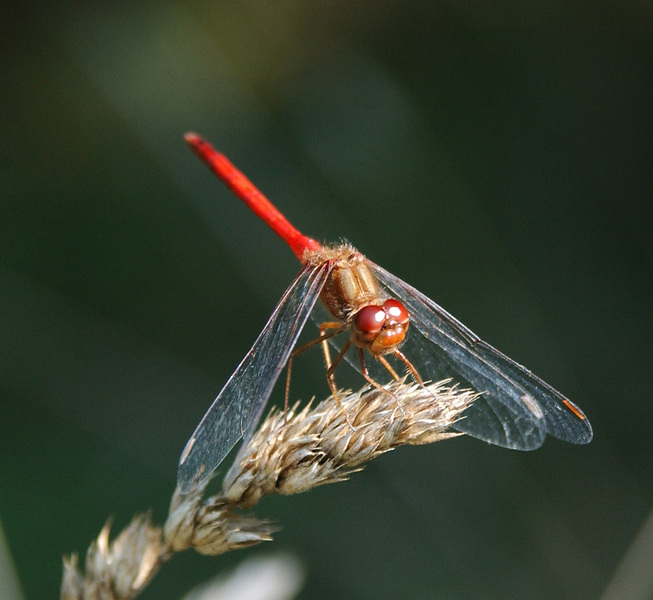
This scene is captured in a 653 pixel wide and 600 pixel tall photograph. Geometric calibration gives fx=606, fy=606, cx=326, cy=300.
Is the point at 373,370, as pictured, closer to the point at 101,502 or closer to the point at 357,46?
the point at 101,502

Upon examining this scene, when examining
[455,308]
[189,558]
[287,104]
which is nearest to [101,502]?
[189,558]

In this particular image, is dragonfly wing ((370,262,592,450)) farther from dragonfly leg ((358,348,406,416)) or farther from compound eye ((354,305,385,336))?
compound eye ((354,305,385,336))

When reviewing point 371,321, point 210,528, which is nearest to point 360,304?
point 371,321

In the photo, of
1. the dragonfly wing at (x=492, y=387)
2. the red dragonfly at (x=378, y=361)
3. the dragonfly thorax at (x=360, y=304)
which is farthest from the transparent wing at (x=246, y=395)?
the dragonfly wing at (x=492, y=387)

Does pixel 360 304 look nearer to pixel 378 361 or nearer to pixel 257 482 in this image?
pixel 378 361

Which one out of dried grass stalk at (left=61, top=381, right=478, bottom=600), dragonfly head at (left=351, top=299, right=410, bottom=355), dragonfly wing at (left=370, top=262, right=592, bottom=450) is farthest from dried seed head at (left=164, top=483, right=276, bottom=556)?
dragonfly wing at (left=370, top=262, right=592, bottom=450)

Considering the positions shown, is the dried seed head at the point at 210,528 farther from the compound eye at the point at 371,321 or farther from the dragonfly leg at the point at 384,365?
the compound eye at the point at 371,321
